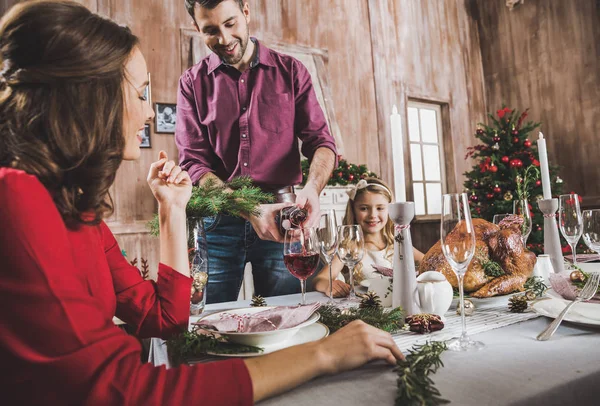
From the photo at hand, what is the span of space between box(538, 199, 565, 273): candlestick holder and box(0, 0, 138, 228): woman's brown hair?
1334 millimetres

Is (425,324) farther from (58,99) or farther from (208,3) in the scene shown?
(208,3)

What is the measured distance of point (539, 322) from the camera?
87 centimetres

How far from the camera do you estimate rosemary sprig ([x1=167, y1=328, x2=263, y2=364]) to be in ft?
2.36

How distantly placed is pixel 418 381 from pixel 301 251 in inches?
22.1

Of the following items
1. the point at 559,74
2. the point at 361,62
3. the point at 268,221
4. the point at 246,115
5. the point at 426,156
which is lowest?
the point at 268,221

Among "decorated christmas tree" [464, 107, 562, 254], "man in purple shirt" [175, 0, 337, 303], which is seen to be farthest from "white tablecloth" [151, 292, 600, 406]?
"decorated christmas tree" [464, 107, 562, 254]

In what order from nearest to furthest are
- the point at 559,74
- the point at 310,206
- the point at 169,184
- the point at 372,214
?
the point at 169,184 < the point at 310,206 < the point at 372,214 < the point at 559,74

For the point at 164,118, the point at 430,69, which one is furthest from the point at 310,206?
the point at 430,69

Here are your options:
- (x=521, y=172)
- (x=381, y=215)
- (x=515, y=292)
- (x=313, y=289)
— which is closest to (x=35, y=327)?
(x=515, y=292)

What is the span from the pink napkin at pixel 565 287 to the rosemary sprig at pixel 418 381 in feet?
1.60

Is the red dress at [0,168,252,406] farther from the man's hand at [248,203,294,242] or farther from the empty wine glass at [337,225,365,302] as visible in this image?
the man's hand at [248,203,294,242]

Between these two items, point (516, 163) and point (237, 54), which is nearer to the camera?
point (237, 54)

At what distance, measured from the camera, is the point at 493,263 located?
3.67 ft

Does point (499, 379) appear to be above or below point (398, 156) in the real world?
below
